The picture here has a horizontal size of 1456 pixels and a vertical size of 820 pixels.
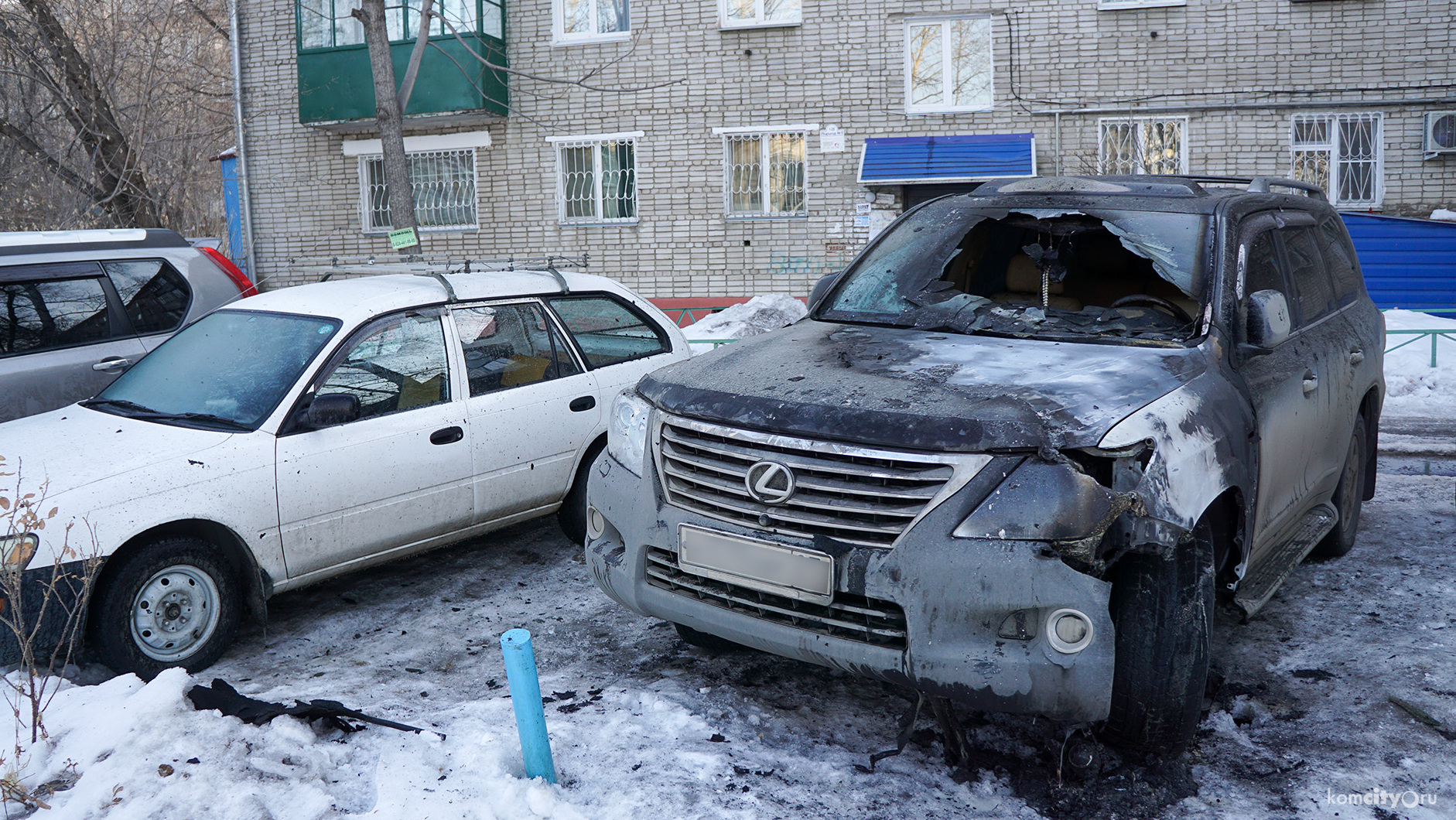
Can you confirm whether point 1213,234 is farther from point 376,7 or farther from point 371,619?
point 376,7

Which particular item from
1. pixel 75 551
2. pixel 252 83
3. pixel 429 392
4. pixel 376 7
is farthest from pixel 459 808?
pixel 252 83

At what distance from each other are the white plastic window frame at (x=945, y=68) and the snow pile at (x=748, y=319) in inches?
136

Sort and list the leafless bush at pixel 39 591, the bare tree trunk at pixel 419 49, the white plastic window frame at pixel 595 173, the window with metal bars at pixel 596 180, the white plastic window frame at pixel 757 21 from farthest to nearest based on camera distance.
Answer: the window with metal bars at pixel 596 180
the white plastic window frame at pixel 595 173
the white plastic window frame at pixel 757 21
the bare tree trunk at pixel 419 49
the leafless bush at pixel 39 591

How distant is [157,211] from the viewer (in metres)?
16.5

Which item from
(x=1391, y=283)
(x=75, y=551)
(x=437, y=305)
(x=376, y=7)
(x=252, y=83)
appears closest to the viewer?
(x=75, y=551)

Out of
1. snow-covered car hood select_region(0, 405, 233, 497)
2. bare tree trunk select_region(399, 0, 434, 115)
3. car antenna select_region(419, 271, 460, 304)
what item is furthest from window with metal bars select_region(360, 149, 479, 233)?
snow-covered car hood select_region(0, 405, 233, 497)

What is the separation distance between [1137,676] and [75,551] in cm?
345

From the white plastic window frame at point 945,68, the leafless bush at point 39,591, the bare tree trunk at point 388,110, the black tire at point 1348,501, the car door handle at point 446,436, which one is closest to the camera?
the leafless bush at point 39,591

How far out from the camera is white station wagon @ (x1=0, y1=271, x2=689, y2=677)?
3.82 metres

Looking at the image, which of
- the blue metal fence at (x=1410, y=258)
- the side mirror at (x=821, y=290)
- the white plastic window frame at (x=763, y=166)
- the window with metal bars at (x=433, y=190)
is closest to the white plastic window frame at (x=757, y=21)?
the white plastic window frame at (x=763, y=166)

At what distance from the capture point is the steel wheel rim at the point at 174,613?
12.6ft

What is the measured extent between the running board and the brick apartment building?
33.4ft

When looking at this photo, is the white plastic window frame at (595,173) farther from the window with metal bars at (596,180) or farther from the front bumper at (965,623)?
the front bumper at (965,623)

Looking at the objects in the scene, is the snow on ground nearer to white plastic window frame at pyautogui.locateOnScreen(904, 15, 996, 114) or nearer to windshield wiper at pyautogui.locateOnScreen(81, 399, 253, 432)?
windshield wiper at pyautogui.locateOnScreen(81, 399, 253, 432)
